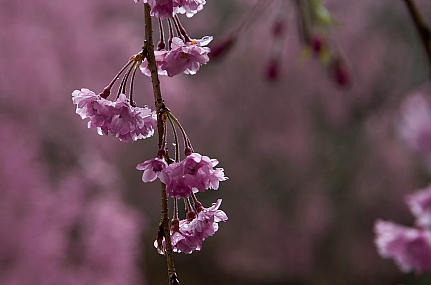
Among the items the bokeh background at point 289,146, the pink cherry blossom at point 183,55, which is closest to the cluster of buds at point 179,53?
the pink cherry blossom at point 183,55

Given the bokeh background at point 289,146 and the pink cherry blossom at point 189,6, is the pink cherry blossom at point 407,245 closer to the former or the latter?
the pink cherry blossom at point 189,6

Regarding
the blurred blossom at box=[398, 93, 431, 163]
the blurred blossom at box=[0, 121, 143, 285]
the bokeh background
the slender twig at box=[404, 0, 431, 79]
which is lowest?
the slender twig at box=[404, 0, 431, 79]

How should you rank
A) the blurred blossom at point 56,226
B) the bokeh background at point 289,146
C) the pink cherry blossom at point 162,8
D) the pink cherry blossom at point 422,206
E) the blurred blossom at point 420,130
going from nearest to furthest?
1. the pink cherry blossom at point 162,8
2. the pink cherry blossom at point 422,206
3. the blurred blossom at point 420,130
4. the blurred blossom at point 56,226
5. the bokeh background at point 289,146

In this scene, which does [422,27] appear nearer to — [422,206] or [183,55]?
[183,55]

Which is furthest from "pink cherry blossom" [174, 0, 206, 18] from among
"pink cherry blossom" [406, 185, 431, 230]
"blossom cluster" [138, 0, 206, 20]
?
"pink cherry blossom" [406, 185, 431, 230]

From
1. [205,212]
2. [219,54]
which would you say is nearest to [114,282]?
[219,54]

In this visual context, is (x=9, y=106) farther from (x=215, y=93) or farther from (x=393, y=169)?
(x=393, y=169)

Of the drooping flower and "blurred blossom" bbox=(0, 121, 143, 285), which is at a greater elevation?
"blurred blossom" bbox=(0, 121, 143, 285)

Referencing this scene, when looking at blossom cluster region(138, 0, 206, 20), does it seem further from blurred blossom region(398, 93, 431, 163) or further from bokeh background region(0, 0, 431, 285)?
bokeh background region(0, 0, 431, 285)
